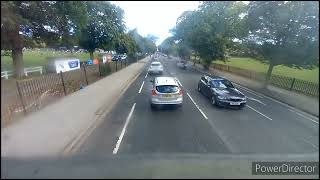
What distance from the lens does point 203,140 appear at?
691cm

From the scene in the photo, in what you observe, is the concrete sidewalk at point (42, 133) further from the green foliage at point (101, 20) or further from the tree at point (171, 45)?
the tree at point (171, 45)

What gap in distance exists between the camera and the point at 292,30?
5441 millimetres

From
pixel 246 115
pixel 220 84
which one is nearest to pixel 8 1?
pixel 246 115

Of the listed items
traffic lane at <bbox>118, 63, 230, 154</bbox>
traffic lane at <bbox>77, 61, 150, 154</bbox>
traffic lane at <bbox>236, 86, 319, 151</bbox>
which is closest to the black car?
traffic lane at <bbox>118, 63, 230, 154</bbox>

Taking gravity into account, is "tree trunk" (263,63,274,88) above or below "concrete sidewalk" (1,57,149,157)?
above

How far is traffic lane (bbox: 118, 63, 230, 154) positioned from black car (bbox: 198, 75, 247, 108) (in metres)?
1.56

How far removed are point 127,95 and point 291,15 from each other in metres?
11.2

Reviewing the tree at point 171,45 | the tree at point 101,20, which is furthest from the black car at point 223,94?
the tree at point 171,45

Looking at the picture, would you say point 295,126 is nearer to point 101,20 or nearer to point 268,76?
point 268,76

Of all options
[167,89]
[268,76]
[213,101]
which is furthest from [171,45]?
[268,76]

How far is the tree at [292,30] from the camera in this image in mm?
4707

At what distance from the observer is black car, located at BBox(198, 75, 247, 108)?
11.9 metres

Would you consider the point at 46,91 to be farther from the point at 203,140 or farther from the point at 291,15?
the point at 291,15

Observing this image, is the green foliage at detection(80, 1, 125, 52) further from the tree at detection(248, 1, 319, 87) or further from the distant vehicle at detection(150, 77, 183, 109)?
the tree at detection(248, 1, 319, 87)
